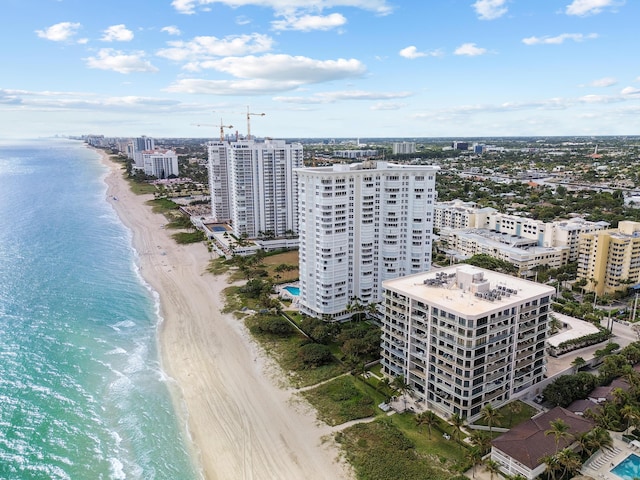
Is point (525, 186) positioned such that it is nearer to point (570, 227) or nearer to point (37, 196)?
point (570, 227)

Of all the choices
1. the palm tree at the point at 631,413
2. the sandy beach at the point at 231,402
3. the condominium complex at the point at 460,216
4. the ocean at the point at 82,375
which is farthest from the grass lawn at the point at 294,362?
the condominium complex at the point at 460,216

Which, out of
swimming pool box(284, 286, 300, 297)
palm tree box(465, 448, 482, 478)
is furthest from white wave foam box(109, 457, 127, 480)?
swimming pool box(284, 286, 300, 297)

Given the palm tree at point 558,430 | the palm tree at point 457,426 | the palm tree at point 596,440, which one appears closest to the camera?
the palm tree at point 558,430

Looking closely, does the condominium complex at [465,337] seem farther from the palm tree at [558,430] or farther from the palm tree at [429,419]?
the palm tree at [558,430]

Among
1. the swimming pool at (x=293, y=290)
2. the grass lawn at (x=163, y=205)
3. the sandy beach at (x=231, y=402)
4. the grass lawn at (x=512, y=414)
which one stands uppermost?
the grass lawn at (x=163, y=205)

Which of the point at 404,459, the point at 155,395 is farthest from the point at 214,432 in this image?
the point at 404,459

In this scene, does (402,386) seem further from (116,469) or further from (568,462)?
(116,469)

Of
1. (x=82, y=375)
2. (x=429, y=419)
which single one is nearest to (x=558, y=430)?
(x=429, y=419)
